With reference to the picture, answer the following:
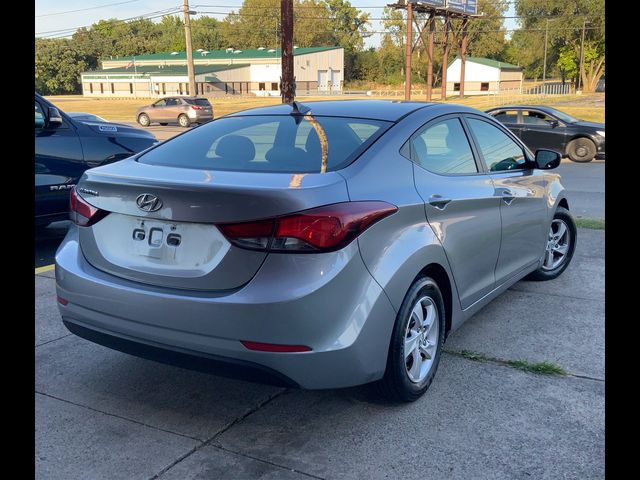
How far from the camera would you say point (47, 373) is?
3.90m

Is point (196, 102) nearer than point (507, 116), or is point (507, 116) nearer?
point (507, 116)

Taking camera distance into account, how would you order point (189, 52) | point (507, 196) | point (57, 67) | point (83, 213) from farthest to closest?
point (57, 67)
point (189, 52)
point (507, 196)
point (83, 213)

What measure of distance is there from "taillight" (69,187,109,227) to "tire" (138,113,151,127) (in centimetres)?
3281

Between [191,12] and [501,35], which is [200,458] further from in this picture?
[501,35]

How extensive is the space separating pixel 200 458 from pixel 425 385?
127cm

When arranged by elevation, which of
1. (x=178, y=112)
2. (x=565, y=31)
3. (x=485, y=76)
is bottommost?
(x=178, y=112)

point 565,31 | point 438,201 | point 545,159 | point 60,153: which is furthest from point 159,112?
point 565,31

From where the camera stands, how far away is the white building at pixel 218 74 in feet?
249

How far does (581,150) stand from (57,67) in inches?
3712

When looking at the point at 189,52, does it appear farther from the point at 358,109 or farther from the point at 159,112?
the point at 358,109

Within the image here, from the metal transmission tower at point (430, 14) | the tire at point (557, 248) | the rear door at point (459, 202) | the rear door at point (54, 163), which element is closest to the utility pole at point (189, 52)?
the metal transmission tower at point (430, 14)

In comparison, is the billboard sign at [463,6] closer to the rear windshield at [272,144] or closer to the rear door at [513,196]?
the rear door at [513,196]

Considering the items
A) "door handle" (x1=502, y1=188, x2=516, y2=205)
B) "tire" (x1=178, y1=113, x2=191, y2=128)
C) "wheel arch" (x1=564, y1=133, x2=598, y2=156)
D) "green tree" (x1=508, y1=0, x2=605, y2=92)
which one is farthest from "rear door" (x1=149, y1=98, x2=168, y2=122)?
"green tree" (x1=508, y1=0, x2=605, y2=92)

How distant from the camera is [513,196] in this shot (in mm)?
4500
